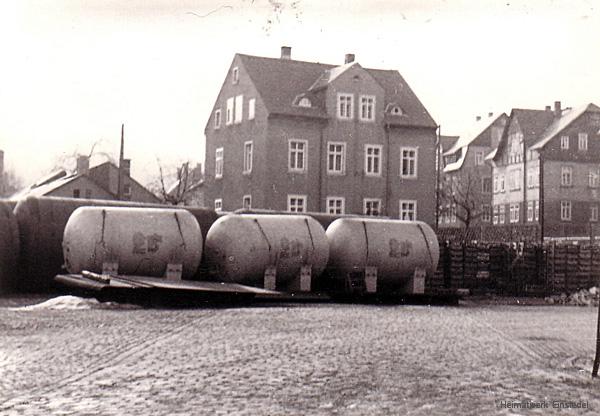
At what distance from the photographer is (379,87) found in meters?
50.2

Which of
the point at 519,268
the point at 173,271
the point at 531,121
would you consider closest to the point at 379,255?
the point at 173,271

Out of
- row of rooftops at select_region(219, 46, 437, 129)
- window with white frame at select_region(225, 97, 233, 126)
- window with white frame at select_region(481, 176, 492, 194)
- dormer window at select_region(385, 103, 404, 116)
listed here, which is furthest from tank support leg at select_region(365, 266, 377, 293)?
window with white frame at select_region(481, 176, 492, 194)

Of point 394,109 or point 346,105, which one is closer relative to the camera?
point 346,105

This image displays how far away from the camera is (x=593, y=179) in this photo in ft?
221

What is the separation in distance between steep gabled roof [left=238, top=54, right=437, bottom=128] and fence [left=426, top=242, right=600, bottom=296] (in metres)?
19.9

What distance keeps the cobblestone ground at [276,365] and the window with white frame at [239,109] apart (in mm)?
35158

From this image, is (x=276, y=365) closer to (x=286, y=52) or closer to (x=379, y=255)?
(x=379, y=255)

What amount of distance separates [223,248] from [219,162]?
31703 millimetres

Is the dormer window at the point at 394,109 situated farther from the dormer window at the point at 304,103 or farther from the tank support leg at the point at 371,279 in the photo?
the tank support leg at the point at 371,279

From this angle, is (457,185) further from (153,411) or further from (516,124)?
(153,411)

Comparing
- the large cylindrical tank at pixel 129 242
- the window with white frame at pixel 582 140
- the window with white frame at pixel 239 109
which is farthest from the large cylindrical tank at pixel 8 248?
the window with white frame at pixel 582 140

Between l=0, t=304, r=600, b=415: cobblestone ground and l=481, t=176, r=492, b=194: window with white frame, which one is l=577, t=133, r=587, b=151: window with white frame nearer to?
l=481, t=176, r=492, b=194: window with white frame

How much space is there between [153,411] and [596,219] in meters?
64.9

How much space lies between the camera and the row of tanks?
20609 mm
